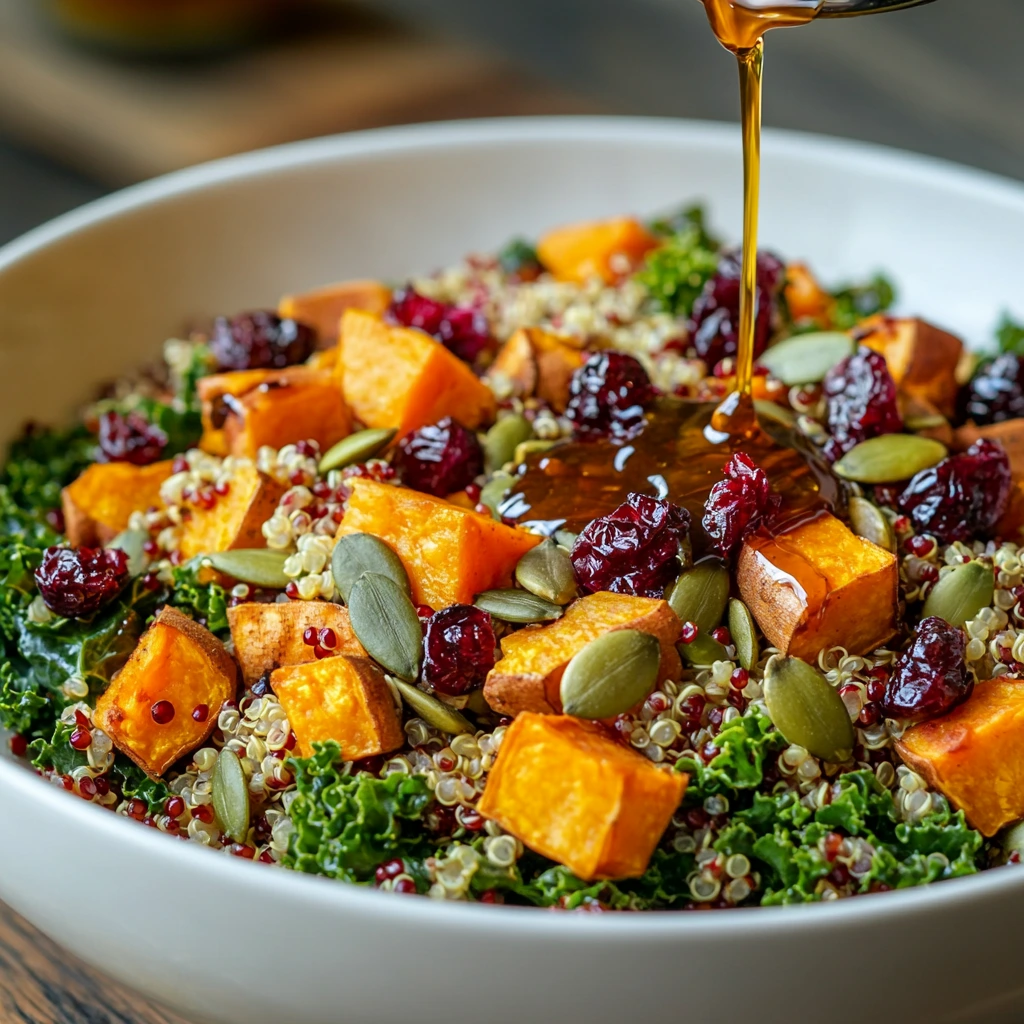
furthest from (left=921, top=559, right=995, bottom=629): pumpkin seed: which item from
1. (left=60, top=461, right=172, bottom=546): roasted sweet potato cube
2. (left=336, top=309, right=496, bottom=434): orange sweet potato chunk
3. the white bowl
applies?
(left=60, top=461, right=172, bottom=546): roasted sweet potato cube

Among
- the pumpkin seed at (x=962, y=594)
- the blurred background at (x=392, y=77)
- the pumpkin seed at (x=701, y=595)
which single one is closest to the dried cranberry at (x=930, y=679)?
the pumpkin seed at (x=962, y=594)

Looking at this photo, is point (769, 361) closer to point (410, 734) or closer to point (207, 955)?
point (410, 734)

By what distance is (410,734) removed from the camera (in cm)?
178

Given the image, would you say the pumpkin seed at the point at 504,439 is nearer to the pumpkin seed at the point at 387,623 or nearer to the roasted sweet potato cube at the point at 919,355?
the pumpkin seed at the point at 387,623

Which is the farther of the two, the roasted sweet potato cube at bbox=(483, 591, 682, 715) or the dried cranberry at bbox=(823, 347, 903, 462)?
A: the dried cranberry at bbox=(823, 347, 903, 462)

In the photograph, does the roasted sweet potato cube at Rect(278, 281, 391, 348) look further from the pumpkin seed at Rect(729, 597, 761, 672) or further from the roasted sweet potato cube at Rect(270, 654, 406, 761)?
the pumpkin seed at Rect(729, 597, 761, 672)

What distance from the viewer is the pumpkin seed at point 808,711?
1721 mm

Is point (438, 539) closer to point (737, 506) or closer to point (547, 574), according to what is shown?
point (547, 574)

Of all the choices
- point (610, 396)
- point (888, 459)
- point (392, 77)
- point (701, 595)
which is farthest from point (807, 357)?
point (392, 77)

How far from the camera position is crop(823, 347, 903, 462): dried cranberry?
2.18 metres

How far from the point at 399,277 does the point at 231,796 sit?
1668 mm

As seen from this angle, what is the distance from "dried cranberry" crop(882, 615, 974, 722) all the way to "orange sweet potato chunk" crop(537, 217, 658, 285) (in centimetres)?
134

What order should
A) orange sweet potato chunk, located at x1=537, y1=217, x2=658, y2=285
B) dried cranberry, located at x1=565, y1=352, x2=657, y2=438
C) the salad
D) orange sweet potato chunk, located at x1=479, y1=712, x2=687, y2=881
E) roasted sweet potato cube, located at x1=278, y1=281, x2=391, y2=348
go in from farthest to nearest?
orange sweet potato chunk, located at x1=537, y1=217, x2=658, y2=285, roasted sweet potato cube, located at x1=278, y1=281, x2=391, y2=348, dried cranberry, located at x1=565, y1=352, x2=657, y2=438, the salad, orange sweet potato chunk, located at x1=479, y1=712, x2=687, y2=881

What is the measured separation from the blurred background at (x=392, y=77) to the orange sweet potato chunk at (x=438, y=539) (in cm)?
243
